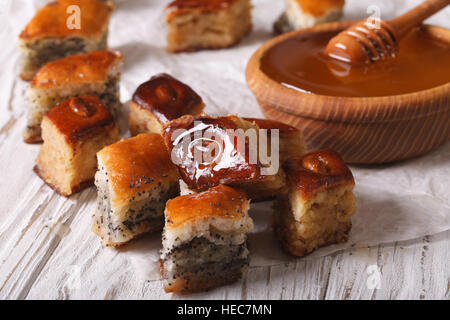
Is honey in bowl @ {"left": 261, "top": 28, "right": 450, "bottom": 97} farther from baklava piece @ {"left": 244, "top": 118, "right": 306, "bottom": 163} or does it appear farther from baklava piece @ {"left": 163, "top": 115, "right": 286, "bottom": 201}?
baklava piece @ {"left": 163, "top": 115, "right": 286, "bottom": 201}

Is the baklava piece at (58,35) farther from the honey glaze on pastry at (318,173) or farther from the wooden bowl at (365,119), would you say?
the honey glaze on pastry at (318,173)

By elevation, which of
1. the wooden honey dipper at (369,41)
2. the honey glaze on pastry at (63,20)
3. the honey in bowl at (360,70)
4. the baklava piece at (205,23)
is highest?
the wooden honey dipper at (369,41)

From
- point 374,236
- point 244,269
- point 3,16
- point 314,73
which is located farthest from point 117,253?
point 3,16

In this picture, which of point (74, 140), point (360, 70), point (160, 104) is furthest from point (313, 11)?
point (74, 140)

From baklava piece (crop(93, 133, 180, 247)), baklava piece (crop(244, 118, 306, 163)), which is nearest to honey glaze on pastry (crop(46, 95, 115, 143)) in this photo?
baklava piece (crop(93, 133, 180, 247))

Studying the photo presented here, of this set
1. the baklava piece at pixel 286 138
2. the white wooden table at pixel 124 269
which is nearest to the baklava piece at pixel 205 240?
the white wooden table at pixel 124 269

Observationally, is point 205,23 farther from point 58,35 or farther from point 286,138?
point 286,138
